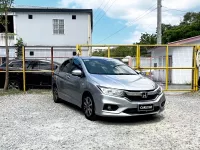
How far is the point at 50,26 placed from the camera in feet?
78.6

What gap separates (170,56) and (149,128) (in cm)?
1389

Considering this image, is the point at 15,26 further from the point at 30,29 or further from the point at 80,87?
the point at 80,87

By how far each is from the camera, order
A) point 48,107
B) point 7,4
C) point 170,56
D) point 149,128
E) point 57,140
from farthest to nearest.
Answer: point 170,56 → point 7,4 → point 48,107 → point 149,128 → point 57,140

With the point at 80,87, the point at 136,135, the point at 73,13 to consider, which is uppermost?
the point at 73,13

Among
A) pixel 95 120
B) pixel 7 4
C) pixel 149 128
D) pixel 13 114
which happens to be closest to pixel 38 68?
pixel 7 4

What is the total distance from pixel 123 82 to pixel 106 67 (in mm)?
1256

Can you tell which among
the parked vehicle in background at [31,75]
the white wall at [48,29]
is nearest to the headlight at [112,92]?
the parked vehicle in background at [31,75]

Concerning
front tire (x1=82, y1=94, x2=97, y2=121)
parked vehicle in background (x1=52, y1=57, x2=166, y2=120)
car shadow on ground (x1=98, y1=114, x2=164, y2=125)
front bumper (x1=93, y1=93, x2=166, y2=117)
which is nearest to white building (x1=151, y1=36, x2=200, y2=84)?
parked vehicle in background (x1=52, y1=57, x2=166, y2=120)

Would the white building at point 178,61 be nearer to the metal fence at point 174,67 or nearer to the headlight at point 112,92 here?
the metal fence at point 174,67

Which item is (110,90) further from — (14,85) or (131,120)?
(14,85)

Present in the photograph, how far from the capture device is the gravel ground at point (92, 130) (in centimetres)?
464

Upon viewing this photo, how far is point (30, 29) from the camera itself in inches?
940

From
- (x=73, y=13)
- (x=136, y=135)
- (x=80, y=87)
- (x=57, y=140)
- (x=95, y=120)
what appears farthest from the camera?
(x=73, y=13)

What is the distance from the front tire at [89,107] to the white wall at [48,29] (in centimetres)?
1793
